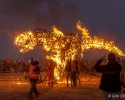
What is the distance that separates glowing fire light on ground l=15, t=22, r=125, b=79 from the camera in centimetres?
1741

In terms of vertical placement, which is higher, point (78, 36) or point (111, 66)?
point (78, 36)

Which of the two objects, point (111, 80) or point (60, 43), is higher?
point (60, 43)

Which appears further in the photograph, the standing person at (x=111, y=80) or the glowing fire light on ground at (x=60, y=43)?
the glowing fire light on ground at (x=60, y=43)

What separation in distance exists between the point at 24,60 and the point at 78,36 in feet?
42.3

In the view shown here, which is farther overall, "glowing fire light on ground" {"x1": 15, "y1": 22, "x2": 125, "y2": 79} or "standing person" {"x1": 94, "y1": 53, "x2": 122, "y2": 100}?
"glowing fire light on ground" {"x1": 15, "y1": 22, "x2": 125, "y2": 79}

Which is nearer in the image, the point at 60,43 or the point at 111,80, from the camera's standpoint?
the point at 111,80

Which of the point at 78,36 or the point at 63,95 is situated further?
the point at 78,36

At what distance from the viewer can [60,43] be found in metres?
17.9

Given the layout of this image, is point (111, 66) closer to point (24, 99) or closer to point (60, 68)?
point (24, 99)

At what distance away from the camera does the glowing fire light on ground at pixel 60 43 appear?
17.4 meters

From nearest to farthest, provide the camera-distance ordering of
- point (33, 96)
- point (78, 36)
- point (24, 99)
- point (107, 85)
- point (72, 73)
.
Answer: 1. point (107, 85)
2. point (24, 99)
3. point (33, 96)
4. point (72, 73)
5. point (78, 36)

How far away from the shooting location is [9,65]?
30.8 metres

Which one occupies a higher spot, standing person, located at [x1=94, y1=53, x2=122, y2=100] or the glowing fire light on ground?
the glowing fire light on ground

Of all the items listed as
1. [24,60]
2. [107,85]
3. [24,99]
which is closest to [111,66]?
[107,85]
